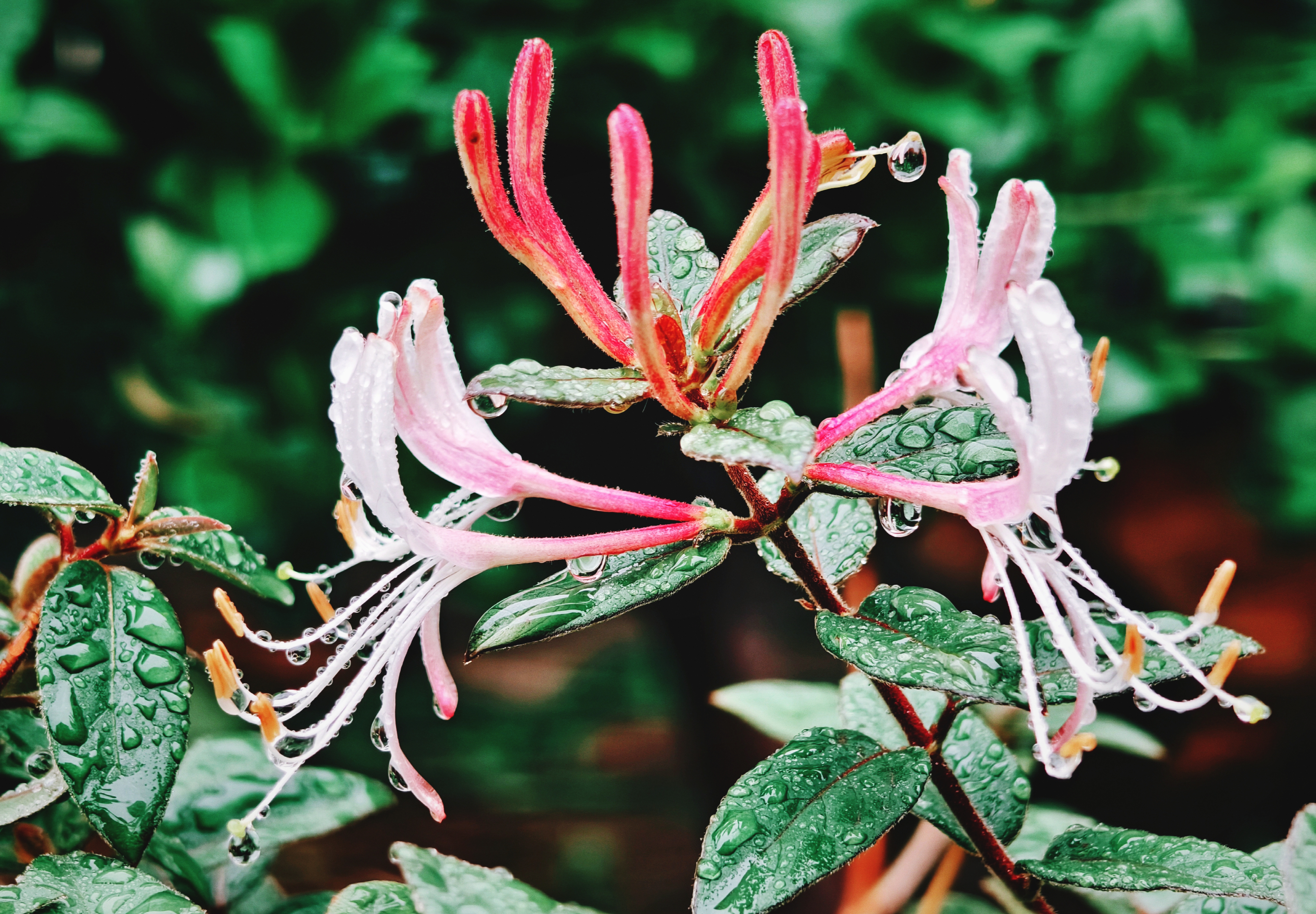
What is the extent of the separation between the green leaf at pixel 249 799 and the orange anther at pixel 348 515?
0.80ft

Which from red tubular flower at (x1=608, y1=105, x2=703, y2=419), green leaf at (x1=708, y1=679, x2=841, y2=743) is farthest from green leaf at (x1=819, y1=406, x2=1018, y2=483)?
green leaf at (x1=708, y1=679, x2=841, y2=743)

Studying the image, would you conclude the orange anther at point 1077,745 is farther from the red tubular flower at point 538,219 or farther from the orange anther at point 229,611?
the orange anther at point 229,611

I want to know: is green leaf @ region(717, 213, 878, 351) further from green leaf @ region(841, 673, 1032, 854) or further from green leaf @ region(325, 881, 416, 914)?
green leaf @ region(325, 881, 416, 914)

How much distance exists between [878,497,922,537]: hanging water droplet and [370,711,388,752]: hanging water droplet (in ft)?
0.96

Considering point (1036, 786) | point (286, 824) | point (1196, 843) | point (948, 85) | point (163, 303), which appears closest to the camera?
point (1196, 843)

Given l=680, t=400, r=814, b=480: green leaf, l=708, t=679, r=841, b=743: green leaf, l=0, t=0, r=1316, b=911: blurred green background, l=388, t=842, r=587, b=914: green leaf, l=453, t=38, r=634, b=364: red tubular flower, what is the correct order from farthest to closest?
l=0, t=0, r=1316, b=911: blurred green background
l=708, t=679, r=841, b=743: green leaf
l=388, t=842, r=587, b=914: green leaf
l=453, t=38, r=634, b=364: red tubular flower
l=680, t=400, r=814, b=480: green leaf

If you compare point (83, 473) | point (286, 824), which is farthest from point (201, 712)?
point (83, 473)

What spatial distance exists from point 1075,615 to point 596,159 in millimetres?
1307

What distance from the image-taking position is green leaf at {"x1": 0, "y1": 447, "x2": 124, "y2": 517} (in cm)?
54

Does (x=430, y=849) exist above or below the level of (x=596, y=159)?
below

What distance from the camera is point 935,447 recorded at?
52 cm

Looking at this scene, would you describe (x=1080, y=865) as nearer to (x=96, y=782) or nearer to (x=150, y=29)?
(x=96, y=782)

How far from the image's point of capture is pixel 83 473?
1.98 ft

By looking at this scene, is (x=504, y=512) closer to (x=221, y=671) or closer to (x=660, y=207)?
(x=221, y=671)
